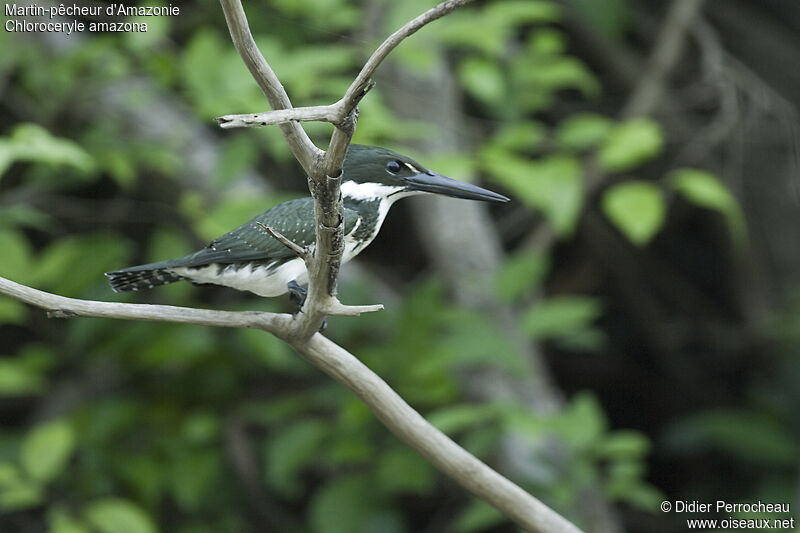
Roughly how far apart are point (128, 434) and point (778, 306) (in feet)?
6.09

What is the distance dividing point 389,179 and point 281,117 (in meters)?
0.23

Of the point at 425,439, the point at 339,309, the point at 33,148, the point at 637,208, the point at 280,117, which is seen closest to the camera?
the point at 280,117

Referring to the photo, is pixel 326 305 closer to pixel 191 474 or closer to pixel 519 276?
pixel 519 276

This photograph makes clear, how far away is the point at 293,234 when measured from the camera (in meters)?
0.77

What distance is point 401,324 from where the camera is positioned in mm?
1814

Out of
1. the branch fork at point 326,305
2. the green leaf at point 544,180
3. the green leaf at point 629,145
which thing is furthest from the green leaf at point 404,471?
the branch fork at point 326,305

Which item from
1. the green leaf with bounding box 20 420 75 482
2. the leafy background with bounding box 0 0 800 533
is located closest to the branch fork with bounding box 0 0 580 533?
the leafy background with bounding box 0 0 800 533

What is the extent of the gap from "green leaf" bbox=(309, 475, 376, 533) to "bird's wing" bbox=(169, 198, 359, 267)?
1.11m

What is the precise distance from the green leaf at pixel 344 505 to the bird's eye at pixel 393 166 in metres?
1.21

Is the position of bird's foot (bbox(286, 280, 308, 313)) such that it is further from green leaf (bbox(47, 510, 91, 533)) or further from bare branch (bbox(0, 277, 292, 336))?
green leaf (bbox(47, 510, 91, 533))

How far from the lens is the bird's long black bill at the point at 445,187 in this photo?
0.68 m

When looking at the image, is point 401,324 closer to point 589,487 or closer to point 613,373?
point 589,487

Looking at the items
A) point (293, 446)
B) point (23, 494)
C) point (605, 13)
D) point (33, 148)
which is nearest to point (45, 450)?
point (23, 494)

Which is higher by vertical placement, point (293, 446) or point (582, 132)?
point (582, 132)
